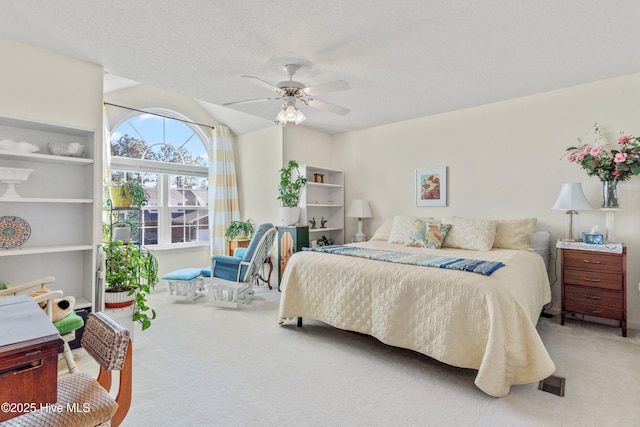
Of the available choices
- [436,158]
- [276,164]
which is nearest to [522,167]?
[436,158]

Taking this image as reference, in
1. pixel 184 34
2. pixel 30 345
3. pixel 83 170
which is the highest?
pixel 184 34

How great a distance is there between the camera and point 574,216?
3.44m

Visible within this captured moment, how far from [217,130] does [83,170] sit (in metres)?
2.64

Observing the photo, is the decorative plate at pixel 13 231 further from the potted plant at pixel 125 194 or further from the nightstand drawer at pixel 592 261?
the nightstand drawer at pixel 592 261

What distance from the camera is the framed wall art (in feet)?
14.1

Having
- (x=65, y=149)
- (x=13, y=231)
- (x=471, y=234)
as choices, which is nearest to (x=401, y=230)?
(x=471, y=234)

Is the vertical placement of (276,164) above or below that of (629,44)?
below

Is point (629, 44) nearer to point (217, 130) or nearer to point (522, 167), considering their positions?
point (522, 167)

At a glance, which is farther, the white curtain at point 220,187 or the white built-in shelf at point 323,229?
the white curtain at point 220,187

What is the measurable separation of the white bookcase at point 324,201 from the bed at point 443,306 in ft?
6.02

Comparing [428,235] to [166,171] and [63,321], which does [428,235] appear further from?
[166,171]

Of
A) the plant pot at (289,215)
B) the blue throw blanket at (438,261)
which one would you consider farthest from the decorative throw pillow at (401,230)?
the plant pot at (289,215)

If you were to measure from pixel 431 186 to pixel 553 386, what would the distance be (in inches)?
109

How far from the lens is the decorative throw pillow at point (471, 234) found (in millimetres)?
3391
